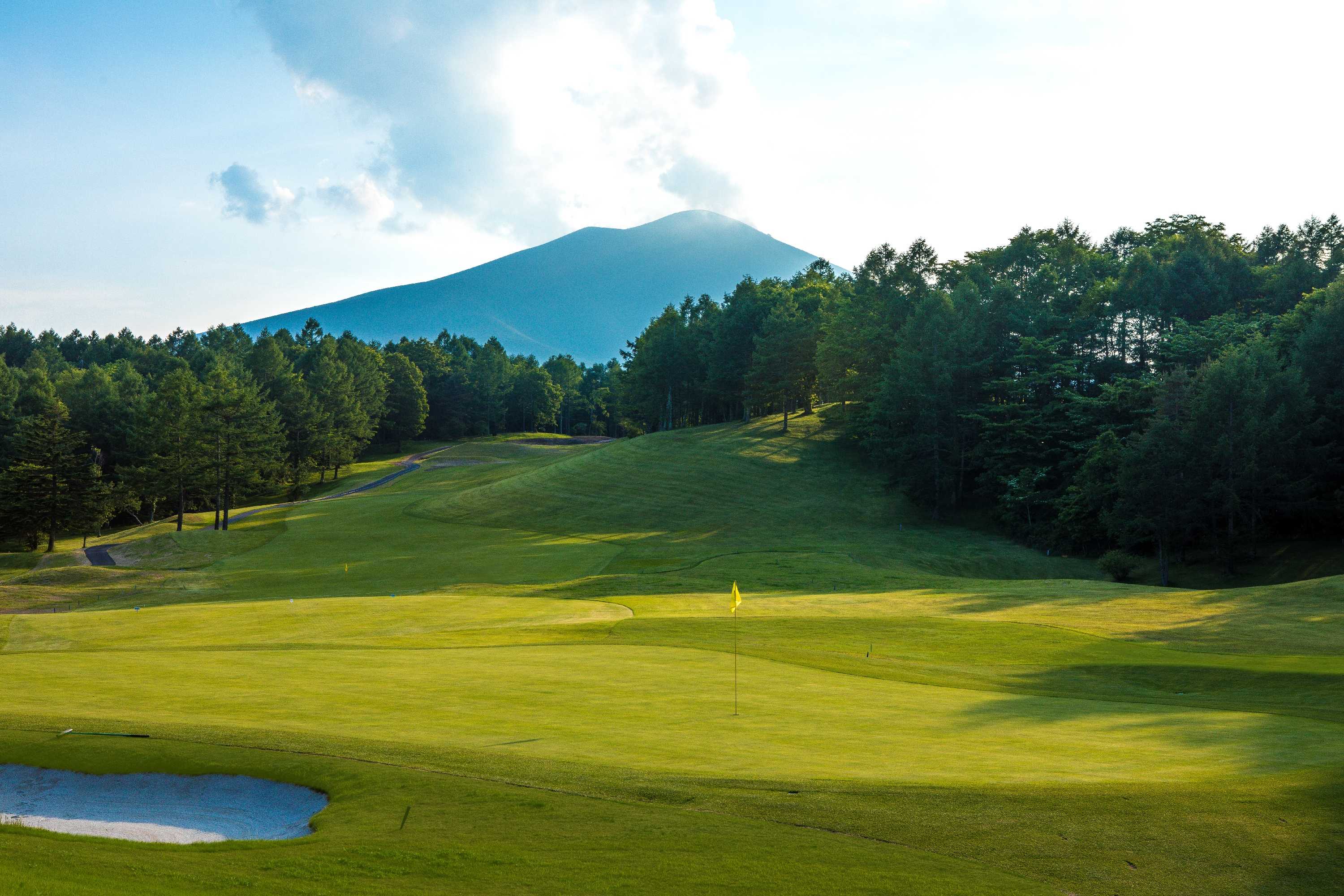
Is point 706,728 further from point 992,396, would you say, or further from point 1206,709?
point 992,396

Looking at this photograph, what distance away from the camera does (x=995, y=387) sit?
71.1 meters

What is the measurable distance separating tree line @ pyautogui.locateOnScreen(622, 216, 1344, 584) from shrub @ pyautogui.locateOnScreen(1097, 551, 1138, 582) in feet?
6.62

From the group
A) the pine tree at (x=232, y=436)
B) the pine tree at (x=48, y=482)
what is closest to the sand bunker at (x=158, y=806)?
the pine tree at (x=232, y=436)

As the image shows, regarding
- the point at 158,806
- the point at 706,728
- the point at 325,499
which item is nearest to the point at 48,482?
the point at 325,499

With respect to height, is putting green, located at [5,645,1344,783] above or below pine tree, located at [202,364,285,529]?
below

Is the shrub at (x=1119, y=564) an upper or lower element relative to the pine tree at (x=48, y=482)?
lower

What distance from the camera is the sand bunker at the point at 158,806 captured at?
10.4 m

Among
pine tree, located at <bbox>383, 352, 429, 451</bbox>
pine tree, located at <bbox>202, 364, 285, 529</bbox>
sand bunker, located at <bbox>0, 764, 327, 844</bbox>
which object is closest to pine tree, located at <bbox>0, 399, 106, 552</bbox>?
pine tree, located at <bbox>202, 364, 285, 529</bbox>

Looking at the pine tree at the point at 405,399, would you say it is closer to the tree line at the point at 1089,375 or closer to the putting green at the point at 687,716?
the tree line at the point at 1089,375

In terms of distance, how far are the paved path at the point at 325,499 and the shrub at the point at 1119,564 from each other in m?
59.5

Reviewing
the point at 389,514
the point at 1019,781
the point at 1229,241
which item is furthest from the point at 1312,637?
the point at 1229,241

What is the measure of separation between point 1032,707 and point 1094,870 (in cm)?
961

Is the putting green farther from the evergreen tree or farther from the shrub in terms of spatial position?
the evergreen tree

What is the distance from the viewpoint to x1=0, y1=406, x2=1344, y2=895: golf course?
9.00 meters
